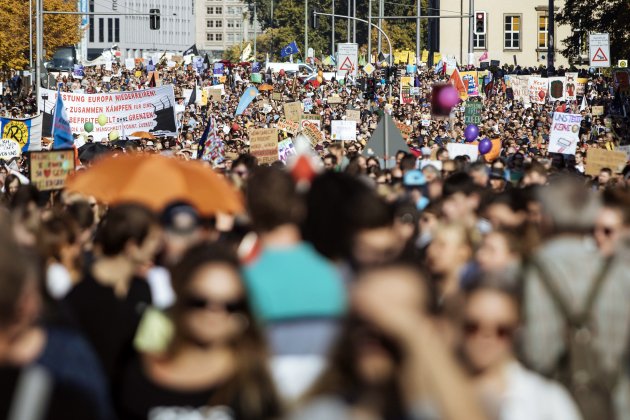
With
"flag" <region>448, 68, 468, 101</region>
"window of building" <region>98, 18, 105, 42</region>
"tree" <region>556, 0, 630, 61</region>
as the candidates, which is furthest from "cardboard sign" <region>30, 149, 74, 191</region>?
"window of building" <region>98, 18, 105, 42</region>

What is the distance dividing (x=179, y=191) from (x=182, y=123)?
34.8 metres

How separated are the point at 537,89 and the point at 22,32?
36.8 meters

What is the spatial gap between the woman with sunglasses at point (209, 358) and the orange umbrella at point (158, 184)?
130 inches

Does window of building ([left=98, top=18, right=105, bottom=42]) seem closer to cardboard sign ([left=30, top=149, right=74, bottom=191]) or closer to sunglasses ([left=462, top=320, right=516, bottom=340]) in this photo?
cardboard sign ([left=30, top=149, right=74, bottom=191])

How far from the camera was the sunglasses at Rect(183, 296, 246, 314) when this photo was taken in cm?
392

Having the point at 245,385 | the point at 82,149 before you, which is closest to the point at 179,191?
the point at 245,385

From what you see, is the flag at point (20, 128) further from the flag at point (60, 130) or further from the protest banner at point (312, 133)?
the flag at point (60, 130)

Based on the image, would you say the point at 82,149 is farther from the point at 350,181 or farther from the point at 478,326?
the point at 478,326

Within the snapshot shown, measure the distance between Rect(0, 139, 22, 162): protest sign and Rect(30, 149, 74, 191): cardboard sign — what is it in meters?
9.34

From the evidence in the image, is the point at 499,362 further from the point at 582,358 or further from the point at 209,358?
→ the point at 582,358

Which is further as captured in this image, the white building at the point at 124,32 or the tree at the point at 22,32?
the white building at the point at 124,32

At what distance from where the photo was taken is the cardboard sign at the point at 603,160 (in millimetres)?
17359

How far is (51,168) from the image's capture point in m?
13.9

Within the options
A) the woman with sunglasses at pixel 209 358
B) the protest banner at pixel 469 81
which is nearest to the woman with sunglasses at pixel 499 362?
the woman with sunglasses at pixel 209 358
